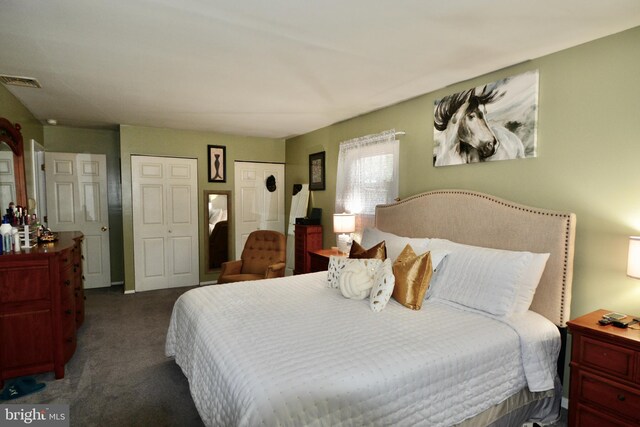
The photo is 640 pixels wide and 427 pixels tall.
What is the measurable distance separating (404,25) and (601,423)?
2.48 meters

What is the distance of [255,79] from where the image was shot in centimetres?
304

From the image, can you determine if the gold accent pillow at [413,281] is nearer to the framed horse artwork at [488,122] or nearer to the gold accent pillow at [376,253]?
the gold accent pillow at [376,253]

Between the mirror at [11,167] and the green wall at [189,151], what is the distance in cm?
145

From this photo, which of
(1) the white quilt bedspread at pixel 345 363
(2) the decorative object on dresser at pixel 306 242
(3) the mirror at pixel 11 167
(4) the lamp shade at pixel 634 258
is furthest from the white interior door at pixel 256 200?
(4) the lamp shade at pixel 634 258

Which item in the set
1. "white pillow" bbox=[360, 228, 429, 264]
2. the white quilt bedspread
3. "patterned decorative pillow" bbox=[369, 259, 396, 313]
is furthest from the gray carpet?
"white pillow" bbox=[360, 228, 429, 264]

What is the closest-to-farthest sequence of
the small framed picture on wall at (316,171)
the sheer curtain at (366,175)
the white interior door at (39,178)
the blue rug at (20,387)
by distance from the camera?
the blue rug at (20,387) < the sheer curtain at (366,175) < the white interior door at (39,178) < the small framed picture on wall at (316,171)

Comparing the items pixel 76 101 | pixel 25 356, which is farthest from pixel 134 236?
pixel 25 356

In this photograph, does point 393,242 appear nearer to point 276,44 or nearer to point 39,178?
point 276,44

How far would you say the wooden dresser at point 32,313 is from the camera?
2.58 meters

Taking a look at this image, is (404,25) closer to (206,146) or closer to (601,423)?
(601,423)

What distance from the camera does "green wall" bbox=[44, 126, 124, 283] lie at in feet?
16.7

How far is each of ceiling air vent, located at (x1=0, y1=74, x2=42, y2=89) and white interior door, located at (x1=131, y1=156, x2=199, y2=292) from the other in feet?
6.37

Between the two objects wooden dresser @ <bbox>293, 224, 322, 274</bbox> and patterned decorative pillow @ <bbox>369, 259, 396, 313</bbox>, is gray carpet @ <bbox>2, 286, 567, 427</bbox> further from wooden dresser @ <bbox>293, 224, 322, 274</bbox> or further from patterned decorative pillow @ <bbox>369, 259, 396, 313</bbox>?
wooden dresser @ <bbox>293, 224, 322, 274</bbox>

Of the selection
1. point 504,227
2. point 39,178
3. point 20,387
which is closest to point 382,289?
point 504,227
